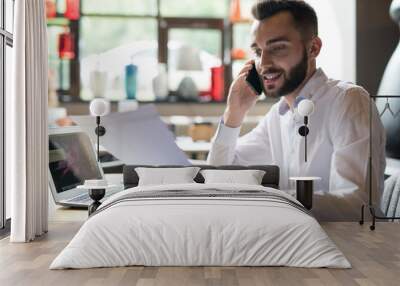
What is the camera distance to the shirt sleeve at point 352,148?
5.57m

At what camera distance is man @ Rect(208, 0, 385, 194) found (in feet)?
18.4

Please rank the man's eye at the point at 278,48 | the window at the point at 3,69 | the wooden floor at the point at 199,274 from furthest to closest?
the man's eye at the point at 278,48 → the window at the point at 3,69 → the wooden floor at the point at 199,274

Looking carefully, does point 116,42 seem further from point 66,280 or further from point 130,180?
point 66,280

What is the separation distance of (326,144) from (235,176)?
0.88 metres

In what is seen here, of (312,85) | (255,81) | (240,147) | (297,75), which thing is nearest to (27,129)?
(240,147)

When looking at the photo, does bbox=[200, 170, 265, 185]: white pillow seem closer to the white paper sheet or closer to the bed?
the white paper sheet

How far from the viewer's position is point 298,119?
19.1ft

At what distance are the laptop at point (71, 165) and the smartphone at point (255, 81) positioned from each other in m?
1.57

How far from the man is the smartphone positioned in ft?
0.19

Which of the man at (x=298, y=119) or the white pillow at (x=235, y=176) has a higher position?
the man at (x=298, y=119)

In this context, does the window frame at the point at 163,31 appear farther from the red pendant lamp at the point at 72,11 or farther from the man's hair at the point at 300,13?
the man's hair at the point at 300,13

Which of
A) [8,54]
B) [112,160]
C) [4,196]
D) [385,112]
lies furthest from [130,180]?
[385,112]

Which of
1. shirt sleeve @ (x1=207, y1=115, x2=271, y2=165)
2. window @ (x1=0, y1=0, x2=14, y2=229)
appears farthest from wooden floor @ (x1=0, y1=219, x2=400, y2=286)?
shirt sleeve @ (x1=207, y1=115, x2=271, y2=165)

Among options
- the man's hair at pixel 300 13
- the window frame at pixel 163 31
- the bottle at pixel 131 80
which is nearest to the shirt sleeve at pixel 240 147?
the man's hair at pixel 300 13
